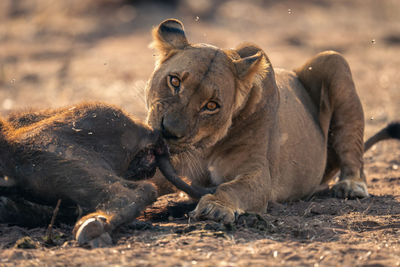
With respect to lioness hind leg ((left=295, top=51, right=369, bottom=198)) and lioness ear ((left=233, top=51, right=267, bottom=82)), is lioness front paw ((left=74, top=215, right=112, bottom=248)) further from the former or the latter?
lioness hind leg ((left=295, top=51, right=369, bottom=198))

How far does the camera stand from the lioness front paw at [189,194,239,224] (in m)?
4.20

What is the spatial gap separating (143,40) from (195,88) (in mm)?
11975

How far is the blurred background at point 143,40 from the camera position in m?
11.1

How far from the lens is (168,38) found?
5.17 meters

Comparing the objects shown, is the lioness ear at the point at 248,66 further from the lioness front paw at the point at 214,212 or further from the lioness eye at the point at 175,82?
the lioness front paw at the point at 214,212

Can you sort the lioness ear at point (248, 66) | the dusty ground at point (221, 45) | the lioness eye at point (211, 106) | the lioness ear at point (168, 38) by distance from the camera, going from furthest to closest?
the lioness ear at point (168, 38) < the lioness ear at point (248, 66) < the lioness eye at point (211, 106) < the dusty ground at point (221, 45)

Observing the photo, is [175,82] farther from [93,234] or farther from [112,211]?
[93,234]

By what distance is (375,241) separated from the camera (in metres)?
3.93

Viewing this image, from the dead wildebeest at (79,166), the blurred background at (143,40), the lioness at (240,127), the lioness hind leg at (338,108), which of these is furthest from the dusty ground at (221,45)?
the lioness hind leg at (338,108)

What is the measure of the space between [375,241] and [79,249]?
177 centimetres

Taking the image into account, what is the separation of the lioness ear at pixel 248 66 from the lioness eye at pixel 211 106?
0.40 m

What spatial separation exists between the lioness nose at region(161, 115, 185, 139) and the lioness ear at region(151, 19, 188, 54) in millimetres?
934

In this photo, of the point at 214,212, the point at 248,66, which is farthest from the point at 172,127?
the point at 248,66

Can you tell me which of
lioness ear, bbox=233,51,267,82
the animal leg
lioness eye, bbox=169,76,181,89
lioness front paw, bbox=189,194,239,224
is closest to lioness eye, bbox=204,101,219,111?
lioness eye, bbox=169,76,181,89
